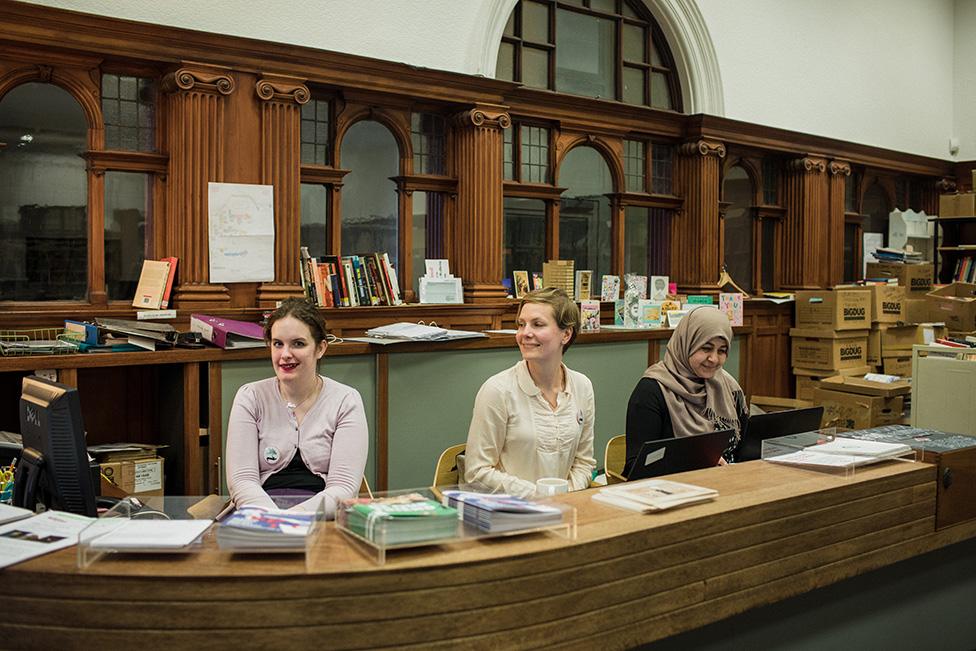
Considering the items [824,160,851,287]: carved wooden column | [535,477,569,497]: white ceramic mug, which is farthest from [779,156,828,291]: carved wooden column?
[535,477,569,497]: white ceramic mug

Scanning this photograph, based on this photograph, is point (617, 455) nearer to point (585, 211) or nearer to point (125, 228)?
point (125, 228)

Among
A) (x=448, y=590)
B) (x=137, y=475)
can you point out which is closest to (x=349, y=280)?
(x=137, y=475)

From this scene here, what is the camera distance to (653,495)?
233 centimetres

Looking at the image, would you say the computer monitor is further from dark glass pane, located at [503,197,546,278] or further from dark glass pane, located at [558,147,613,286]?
dark glass pane, located at [558,147,613,286]

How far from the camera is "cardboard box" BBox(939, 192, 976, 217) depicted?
864cm

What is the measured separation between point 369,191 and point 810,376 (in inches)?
184

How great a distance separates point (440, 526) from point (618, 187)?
6.16 m

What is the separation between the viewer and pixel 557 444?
137 inches

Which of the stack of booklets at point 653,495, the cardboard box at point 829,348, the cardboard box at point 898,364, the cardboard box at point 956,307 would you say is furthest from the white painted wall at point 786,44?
the stack of booklets at point 653,495

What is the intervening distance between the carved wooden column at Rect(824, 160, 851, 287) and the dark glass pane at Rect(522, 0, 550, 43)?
145 inches

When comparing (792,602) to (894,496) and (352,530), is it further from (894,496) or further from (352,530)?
(352,530)

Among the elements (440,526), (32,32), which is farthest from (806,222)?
(440,526)

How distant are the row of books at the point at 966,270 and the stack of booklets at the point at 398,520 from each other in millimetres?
8825

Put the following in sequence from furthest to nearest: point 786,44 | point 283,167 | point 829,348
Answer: point 786,44 → point 829,348 → point 283,167
